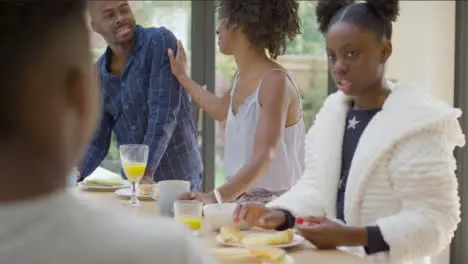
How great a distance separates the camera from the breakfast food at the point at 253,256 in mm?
1413

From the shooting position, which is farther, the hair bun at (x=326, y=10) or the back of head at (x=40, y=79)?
the hair bun at (x=326, y=10)

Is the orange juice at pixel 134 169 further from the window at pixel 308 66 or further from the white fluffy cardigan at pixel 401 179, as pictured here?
the window at pixel 308 66

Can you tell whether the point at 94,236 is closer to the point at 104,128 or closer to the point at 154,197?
the point at 154,197

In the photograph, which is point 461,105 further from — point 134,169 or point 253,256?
point 253,256

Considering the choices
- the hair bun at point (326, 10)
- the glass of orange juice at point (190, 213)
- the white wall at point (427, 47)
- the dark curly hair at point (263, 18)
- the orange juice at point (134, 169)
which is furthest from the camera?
the white wall at point (427, 47)

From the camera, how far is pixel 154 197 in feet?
7.28

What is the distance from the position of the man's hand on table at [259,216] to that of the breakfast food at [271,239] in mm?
103

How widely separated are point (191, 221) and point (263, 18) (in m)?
0.92

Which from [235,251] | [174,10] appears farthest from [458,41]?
[235,251]

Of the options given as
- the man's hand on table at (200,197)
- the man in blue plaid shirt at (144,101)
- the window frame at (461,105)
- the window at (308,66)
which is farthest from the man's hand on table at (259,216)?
the window at (308,66)

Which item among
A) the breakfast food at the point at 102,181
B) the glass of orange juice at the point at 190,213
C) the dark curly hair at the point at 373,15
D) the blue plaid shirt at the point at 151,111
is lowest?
the breakfast food at the point at 102,181

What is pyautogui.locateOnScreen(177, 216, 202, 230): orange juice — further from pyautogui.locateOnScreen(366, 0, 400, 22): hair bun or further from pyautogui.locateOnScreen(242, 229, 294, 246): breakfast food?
pyautogui.locateOnScreen(366, 0, 400, 22): hair bun

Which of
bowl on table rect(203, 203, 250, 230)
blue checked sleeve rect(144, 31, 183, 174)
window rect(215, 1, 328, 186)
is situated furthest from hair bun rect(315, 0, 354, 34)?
window rect(215, 1, 328, 186)

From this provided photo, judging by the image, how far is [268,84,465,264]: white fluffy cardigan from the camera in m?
1.54
